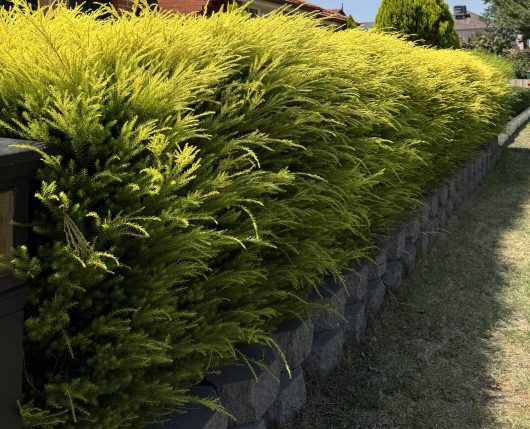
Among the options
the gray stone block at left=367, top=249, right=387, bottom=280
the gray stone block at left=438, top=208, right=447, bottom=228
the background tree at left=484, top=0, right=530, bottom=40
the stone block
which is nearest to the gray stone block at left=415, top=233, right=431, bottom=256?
the stone block

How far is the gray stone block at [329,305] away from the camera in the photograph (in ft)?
11.4

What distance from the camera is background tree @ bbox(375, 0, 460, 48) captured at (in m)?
11.1

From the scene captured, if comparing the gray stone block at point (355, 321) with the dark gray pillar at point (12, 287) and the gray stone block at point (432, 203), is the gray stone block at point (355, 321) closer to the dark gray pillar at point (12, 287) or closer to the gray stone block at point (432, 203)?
the gray stone block at point (432, 203)

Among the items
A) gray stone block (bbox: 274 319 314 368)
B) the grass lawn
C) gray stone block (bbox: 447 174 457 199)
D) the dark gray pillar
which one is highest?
the dark gray pillar

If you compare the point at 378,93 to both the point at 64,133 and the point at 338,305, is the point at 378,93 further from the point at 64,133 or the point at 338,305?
the point at 64,133

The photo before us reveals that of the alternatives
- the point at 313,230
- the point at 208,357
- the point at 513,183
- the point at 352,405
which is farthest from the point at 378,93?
the point at 513,183

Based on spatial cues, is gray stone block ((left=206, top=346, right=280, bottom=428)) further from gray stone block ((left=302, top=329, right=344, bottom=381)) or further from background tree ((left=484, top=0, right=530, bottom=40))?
background tree ((left=484, top=0, right=530, bottom=40))

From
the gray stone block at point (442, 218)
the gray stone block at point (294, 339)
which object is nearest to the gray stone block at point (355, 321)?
the gray stone block at point (294, 339)

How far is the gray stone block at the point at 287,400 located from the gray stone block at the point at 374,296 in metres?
1.32

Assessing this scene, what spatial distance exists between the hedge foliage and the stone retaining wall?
0.10 meters

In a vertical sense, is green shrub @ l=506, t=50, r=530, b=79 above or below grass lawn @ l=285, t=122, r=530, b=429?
above

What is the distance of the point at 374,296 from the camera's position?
4504 millimetres

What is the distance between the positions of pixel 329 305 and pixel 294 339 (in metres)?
0.37

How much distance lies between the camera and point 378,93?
13.3 feet
